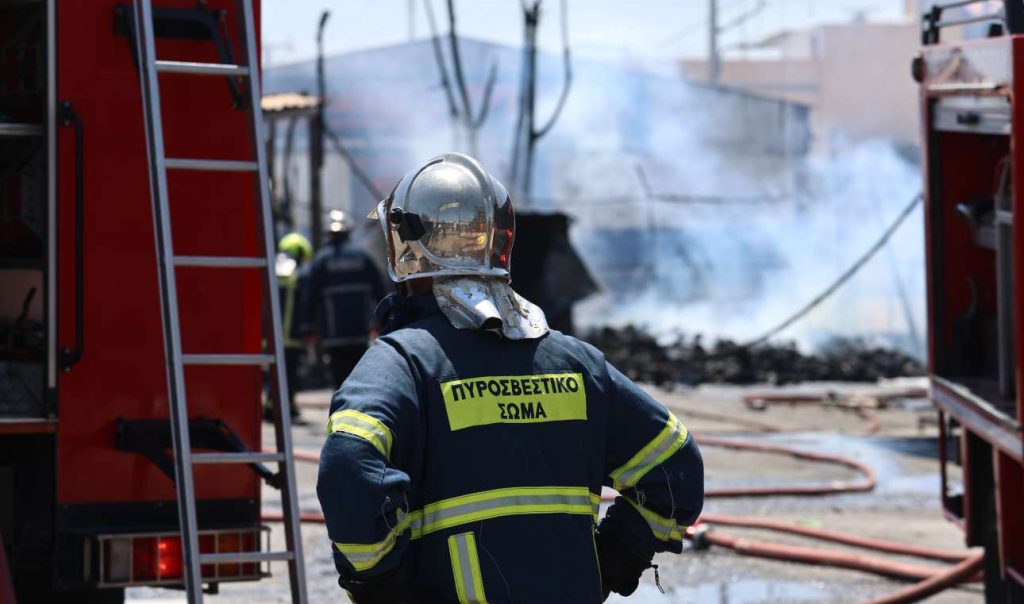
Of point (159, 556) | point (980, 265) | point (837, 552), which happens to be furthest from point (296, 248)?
point (159, 556)

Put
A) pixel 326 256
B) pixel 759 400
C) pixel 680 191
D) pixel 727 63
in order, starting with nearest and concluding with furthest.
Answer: pixel 326 256 < pixel 759 400 < pixel 680 191 < pixel 727 63

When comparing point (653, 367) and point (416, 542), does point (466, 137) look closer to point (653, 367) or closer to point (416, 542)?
point (653, 367)

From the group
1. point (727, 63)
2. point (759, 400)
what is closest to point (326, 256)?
point (759, 400)

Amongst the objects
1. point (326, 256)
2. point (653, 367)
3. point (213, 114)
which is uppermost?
point (213, 114)

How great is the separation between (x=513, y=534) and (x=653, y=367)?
15002 mm

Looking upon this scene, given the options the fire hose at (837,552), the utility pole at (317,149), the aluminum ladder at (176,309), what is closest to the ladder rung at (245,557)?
the aluminum ladder at (176,309)

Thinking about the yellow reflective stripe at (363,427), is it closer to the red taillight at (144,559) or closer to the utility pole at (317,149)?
the red taillight at (144,559)

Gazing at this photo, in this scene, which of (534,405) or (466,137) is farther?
(466,137)

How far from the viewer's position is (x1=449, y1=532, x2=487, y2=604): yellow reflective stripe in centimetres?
311

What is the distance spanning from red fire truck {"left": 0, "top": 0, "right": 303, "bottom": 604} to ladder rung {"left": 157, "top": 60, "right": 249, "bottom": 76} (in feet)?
0.17

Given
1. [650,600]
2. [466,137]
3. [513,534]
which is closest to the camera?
[513,534]

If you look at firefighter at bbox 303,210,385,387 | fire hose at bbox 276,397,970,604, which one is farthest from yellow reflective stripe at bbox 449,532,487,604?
firefighter at bbox 303,210,385,387

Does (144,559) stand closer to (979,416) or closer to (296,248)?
(979,416)

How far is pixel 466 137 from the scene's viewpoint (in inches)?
1166
